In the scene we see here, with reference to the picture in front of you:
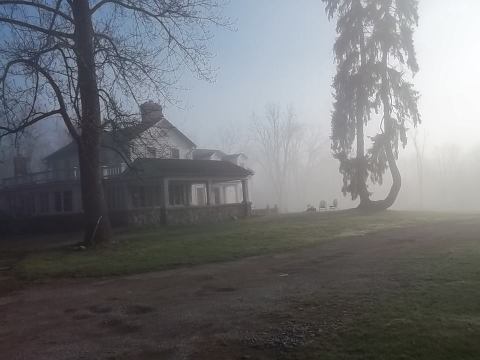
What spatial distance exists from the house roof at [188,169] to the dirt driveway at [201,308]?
1733 centimetres

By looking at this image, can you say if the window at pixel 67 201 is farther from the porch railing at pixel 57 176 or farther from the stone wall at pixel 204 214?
the stone wall at pixel 204 214

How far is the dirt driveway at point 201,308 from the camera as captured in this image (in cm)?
575

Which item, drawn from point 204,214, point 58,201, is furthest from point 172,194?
point 58,201

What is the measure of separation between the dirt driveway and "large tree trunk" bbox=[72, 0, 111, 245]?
6.59 metres

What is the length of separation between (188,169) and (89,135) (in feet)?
46.4

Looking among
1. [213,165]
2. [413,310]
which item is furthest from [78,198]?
[413,310]

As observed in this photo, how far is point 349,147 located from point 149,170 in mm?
13916

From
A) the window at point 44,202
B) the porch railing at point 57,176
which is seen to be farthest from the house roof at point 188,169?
the window at point 44,202

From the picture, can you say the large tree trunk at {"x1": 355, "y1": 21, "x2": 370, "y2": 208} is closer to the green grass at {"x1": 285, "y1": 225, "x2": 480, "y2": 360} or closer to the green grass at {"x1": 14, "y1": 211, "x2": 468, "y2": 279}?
the green grass at {"x1": 14, "y1": 211, "x2": 468, "y2": 279}

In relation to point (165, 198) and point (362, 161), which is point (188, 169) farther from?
point (362, 161)

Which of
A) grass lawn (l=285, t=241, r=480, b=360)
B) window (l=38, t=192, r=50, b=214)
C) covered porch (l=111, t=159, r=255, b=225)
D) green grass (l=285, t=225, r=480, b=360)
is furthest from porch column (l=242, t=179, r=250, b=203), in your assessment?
grass lawn (l=285, t=241, r=480, b=360)

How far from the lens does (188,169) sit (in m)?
31.5

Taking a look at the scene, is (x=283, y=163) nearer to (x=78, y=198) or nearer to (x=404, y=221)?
(x=78, y=198)

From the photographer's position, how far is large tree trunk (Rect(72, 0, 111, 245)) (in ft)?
55.9
